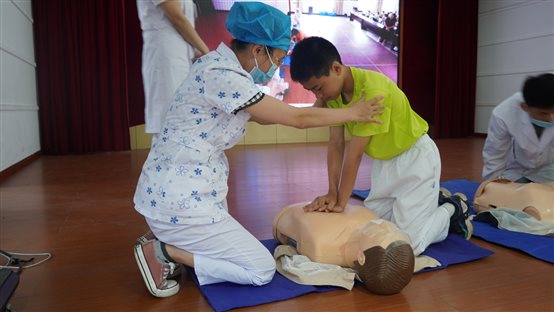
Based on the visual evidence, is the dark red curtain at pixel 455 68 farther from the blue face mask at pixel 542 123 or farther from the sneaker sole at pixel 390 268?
the sneaker sole at pixel 390 268

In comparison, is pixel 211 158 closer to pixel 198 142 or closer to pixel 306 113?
pixel 198 142

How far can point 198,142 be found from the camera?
1.33 metres

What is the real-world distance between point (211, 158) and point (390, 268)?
1.99 ft

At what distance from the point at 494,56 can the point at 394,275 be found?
6.02 meters

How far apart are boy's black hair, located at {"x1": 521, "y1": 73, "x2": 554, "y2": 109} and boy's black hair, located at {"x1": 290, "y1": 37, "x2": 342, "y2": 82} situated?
37.9 inches

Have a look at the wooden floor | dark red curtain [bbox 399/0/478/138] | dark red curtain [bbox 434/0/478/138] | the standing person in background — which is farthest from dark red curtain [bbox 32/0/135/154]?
dark red curtain [bbox 434/0/478/138]

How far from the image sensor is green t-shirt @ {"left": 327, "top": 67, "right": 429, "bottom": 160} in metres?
1.54

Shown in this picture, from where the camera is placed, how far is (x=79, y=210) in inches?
93.7

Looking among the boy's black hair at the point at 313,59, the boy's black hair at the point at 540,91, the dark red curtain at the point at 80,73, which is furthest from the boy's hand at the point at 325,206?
the dark red curtain at the point at 80,73

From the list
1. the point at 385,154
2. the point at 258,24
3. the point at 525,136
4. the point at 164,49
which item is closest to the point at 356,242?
the point at 385,154

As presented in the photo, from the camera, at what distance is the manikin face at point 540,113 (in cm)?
194

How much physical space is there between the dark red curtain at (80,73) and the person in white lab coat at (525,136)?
412cm

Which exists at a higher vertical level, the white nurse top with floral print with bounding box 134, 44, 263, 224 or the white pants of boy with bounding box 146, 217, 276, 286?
the white nurse top with floral print with bounding box 134, 44, 263, 224

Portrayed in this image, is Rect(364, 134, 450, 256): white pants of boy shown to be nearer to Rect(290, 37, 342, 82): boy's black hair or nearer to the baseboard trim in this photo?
Rect(290, 37, 342, 82): boy's black hair
